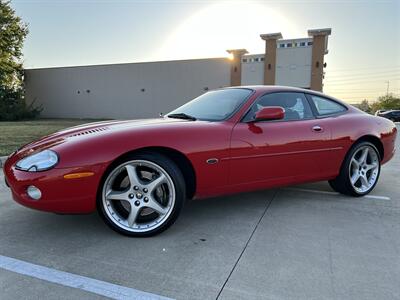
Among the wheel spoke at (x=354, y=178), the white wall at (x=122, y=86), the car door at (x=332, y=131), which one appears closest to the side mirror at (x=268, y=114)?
the car door at (x=332, y=131)

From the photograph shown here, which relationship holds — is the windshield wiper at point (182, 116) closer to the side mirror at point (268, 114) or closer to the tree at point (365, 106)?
the side mirror at point (268, 114)

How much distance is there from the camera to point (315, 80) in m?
22.4

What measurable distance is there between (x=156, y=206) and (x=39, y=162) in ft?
3.35

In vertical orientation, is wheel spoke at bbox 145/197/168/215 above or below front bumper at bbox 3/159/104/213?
below

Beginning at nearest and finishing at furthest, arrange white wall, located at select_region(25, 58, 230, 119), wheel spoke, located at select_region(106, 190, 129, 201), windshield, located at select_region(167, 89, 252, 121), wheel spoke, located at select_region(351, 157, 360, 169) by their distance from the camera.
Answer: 1. wheel spoke, located at select_region(106, 190, 129, 201)
2. windshield, located at select_region(167, 89, 252, 121)
3. wheel spoke, located at select_region(351, 157, 360, 169)
4. white wall, located at select_region(25, 58, 230, 119)

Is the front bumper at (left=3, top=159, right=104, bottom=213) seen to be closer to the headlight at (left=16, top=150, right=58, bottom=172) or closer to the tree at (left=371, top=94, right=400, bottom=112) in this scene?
the headlight at (left=16, top=150, right=58, bottom=172)

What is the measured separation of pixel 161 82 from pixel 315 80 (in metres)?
12.2

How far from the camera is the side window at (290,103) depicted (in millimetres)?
3652

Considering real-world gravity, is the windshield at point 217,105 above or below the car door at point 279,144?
above

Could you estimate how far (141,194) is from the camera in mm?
2869

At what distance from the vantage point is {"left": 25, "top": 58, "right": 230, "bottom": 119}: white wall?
26.2 m

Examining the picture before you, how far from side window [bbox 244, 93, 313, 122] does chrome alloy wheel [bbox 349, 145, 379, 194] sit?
0.89 meters

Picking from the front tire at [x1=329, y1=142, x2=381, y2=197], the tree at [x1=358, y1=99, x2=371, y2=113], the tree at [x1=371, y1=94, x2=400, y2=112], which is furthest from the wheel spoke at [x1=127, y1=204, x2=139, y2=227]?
the tree at [x1=371, y1=94, x2=400, y2=112]

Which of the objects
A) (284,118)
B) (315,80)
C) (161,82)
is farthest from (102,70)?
(284,118)
